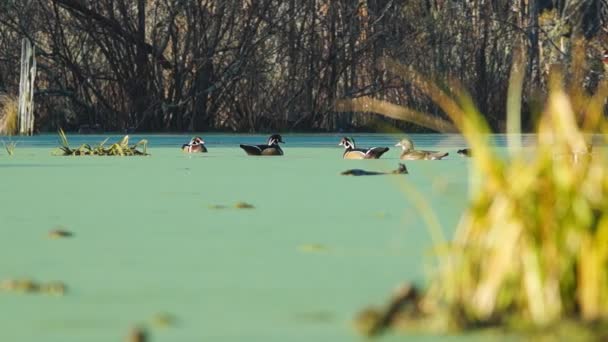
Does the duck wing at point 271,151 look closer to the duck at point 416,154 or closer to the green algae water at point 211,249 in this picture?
the duck at point 416,154

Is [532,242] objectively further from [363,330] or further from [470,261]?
[363,330]

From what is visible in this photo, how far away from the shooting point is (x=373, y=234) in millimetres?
5883

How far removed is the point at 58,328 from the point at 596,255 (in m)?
1.22

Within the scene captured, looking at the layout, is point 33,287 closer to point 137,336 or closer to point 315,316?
point 315,316

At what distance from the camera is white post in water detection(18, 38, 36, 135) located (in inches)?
681

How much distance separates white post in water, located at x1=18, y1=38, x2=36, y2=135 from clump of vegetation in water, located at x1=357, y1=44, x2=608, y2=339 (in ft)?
45.5

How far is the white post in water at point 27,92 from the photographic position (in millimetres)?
17297

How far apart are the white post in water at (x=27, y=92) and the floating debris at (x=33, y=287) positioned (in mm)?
13153

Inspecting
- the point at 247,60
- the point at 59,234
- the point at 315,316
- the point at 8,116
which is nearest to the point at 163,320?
the point at 315,316

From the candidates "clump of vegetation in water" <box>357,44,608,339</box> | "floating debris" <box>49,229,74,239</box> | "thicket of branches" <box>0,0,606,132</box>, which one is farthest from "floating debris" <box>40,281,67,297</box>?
"thicket of branches" <box>0,0,606,132</box>

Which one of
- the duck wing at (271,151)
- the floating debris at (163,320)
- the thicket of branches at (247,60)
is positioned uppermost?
the thicket of branches at (247,60)

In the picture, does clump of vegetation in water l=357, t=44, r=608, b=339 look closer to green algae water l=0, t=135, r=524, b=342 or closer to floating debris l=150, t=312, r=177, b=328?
green algae water l=0, t=135, r=524, b=342

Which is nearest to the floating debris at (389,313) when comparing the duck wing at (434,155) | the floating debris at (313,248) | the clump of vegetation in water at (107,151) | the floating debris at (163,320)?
the floating debris at (163,320)

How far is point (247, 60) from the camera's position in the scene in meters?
18.6
